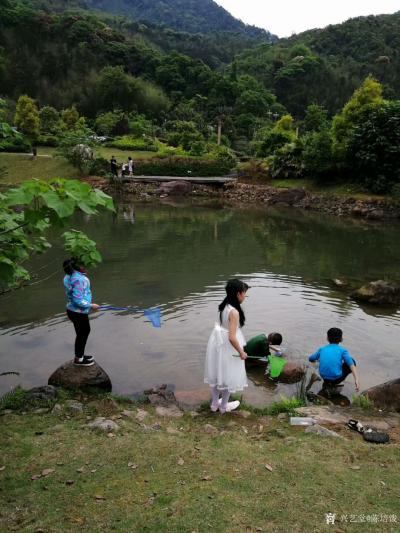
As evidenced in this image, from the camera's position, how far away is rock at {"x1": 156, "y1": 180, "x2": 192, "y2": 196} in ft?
110

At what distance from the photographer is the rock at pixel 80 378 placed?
6.49 m

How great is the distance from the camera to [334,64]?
3538 inches

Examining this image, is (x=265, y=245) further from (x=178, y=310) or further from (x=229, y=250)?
(x=178, y=310)

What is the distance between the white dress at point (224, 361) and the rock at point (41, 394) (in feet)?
7.11

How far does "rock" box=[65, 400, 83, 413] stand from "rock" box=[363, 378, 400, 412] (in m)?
4.10

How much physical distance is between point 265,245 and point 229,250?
6.43 feet

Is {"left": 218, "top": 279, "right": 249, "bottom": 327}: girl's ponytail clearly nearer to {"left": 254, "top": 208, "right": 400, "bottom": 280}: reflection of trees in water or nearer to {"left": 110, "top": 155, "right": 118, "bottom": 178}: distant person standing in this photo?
{"left": 254, "top": 208, "right": 400, "bottom": 280}: reflection of trees in water

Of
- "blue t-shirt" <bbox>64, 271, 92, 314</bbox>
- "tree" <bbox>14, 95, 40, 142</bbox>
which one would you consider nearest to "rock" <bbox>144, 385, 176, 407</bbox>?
"blue t-shirt" <bbox>64, 271, 92, 314</bbox>

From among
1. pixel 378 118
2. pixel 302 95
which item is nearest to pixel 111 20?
pixel 302 95

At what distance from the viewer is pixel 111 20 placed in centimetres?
12862

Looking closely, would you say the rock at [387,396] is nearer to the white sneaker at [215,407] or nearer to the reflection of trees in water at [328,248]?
the white sneaker at [215,407]

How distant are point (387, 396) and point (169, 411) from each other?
312cm

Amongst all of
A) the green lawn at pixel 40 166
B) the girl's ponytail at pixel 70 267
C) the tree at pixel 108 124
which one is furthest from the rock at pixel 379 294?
the tree at pixel 108 124

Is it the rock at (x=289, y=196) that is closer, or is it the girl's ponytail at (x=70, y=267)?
the girl's ponytail at (x=70, y=267)
